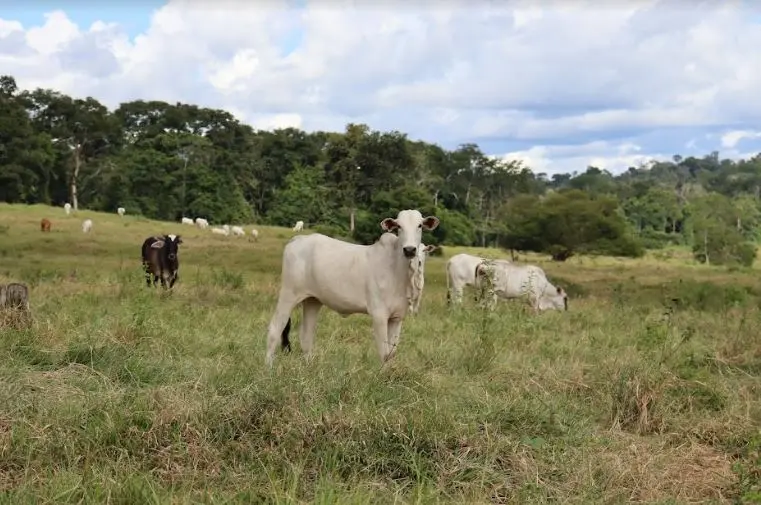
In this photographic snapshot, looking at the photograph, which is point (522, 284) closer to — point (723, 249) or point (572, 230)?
point (572, 230)

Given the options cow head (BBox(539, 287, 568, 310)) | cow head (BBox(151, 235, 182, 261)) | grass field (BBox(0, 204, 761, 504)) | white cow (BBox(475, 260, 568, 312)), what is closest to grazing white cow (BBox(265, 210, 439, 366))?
grass field (BBox(0, 204, 761, 504))

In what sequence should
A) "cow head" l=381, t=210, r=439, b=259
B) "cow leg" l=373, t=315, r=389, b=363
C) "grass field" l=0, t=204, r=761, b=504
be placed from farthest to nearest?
"cow leg" l=373, t=315, r=389, b=363
"cow head" l=381, t=210, r=439, b=259
"grass field" l=0, t=204, r=761, b=504

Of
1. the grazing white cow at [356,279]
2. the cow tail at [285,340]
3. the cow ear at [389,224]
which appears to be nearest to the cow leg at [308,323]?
the grazing white cow at [356,279]

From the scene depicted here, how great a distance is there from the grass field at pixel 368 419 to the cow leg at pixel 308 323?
287 mm

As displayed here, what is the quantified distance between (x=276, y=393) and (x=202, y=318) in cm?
548

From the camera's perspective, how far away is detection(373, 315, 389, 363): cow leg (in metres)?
7.41

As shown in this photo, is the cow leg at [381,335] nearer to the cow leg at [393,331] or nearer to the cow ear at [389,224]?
the cow leg at [393,331]

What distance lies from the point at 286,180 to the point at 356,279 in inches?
1940

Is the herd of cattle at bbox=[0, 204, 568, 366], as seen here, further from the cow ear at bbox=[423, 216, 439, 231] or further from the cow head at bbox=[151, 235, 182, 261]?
the cow head at bbox=[151, 235, 182, 261]

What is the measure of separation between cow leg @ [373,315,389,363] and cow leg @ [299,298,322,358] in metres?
0.95

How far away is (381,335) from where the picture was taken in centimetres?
747

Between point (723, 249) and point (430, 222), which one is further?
point (723, 249)

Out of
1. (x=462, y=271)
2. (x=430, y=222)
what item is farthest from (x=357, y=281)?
(x=462, y=271)

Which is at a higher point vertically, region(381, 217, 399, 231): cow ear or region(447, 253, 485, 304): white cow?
region(381, 217, 399, 231): cow ear
